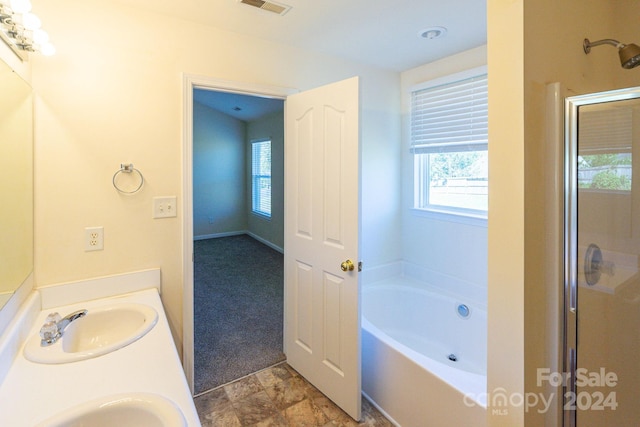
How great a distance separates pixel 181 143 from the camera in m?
1.95

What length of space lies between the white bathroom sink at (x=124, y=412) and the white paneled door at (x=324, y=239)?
1.17 meters

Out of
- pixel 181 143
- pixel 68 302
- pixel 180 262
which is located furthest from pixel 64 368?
pixel 181 143

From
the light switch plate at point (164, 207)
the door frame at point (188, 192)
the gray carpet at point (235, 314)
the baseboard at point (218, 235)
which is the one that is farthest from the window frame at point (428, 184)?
the baseboard at point (218, 235)

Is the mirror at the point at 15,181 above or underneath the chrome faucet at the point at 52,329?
above

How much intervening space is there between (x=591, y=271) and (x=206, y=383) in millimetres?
2327

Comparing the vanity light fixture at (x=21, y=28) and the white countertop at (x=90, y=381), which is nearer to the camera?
the white countertop at (x=90, y=381)

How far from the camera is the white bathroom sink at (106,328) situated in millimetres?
1308

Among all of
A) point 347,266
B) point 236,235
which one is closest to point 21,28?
point 347,266

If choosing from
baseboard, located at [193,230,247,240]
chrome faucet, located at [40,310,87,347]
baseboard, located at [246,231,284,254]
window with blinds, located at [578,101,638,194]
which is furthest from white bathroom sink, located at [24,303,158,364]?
baseboard, located at [193,230,247,240]

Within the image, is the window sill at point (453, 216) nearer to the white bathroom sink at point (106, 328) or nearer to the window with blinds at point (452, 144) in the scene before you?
the window with blinds at point (452, 144)

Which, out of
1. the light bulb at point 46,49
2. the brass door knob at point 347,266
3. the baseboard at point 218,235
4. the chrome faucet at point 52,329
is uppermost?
the light bulb at point 46,49

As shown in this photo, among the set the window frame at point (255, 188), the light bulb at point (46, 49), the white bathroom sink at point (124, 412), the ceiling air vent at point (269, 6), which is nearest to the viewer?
the white bathroom sink at point (124, 412)

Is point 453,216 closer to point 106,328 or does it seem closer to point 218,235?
point 106,328

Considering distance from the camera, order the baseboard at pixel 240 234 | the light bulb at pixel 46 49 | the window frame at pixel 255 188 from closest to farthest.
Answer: the light bulb at pixel 46 49
the baseboard at pixel 240 234
the window frame at pixel 255 188
